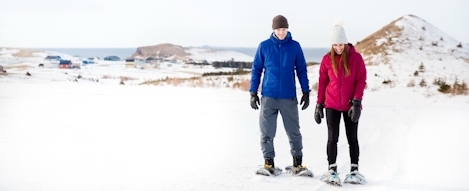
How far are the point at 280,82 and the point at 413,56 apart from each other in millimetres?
15636

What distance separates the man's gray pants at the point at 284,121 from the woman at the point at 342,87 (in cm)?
35

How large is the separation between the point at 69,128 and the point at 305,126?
139 inches

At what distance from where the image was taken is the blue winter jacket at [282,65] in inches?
168

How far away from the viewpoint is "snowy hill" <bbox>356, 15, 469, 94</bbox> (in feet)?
44.8

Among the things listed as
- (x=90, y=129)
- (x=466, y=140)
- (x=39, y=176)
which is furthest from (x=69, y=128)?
(x=466, y=140)

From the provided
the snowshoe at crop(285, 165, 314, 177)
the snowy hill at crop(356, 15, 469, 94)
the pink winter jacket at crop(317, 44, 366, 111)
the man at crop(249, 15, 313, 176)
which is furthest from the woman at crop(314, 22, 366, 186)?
→ the snowy hill at crop(356, 15, 469, 94)

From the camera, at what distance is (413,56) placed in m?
18.4

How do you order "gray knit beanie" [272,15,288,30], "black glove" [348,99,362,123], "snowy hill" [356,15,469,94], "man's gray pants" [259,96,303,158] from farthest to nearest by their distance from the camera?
"snowy hill" [356,15,469,94] < "man's gray pants" [259,96,303,158] < "gray knit beanie" [272,15,288,30] < "black glove" [348,99,362,123]

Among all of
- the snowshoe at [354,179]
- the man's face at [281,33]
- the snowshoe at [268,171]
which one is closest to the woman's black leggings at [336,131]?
the snowshoe at [354,179]

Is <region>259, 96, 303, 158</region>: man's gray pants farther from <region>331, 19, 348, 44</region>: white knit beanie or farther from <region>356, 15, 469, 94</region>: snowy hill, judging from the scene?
<region>356, 15, 469, 94</region>: snowy hill

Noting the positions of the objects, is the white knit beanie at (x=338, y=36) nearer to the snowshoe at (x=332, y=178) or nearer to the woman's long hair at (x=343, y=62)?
the woman's long hair at (x=343, y=62)

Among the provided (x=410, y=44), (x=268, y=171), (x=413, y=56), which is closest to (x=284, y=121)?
(x=268, y=171)

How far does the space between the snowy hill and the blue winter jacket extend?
26.9 feet

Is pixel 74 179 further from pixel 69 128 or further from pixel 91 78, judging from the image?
pixel 91 78
